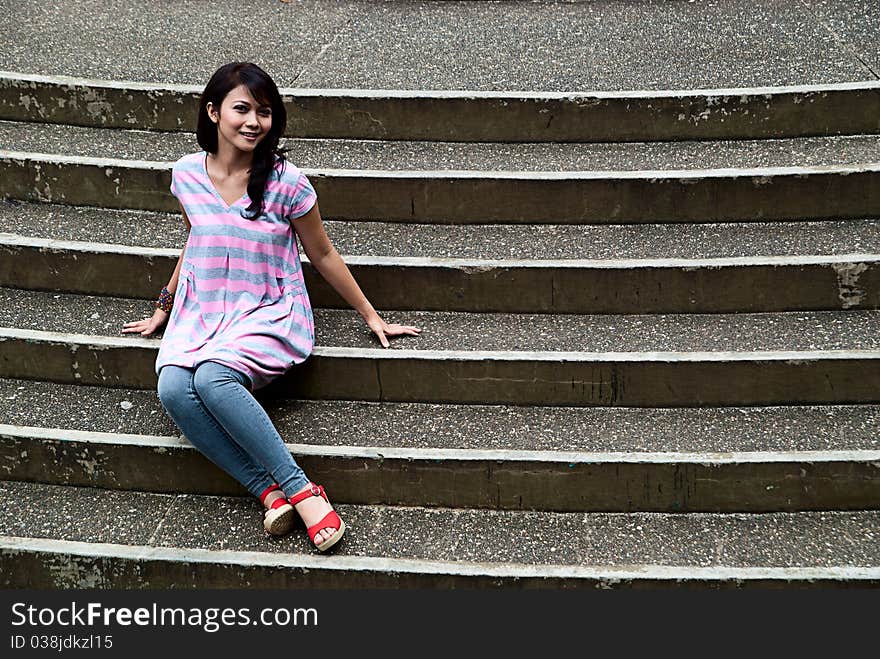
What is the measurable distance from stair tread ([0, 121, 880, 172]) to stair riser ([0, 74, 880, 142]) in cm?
5

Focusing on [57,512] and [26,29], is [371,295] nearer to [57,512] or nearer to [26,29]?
[57,512]

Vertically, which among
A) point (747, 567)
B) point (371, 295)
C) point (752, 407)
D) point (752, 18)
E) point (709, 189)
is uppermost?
point (752, 18)

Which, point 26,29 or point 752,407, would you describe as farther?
point 26,29

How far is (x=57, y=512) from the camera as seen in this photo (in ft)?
11.8

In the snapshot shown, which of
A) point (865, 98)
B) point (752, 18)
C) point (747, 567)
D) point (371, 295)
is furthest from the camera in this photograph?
point (752, 18)

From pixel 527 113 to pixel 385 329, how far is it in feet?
4.70

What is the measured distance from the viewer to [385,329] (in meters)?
3.86

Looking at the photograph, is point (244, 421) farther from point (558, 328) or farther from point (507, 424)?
point (558, 328)

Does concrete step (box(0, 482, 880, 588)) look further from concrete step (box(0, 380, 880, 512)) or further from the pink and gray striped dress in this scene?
the pink and gray striped dress

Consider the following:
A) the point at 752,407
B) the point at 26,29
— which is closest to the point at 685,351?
the point at 752,407

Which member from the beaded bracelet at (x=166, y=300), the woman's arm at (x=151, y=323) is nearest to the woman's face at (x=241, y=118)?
the woman's arm at (x=151, y=323)

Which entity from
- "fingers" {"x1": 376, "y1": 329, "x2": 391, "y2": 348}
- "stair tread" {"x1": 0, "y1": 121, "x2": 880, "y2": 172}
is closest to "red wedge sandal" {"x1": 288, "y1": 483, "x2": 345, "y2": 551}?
"fingers" {"x1": 376, "y1": 329, "x2": 391, "y2": 348}

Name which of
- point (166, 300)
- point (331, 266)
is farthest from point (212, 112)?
point (166, 300)

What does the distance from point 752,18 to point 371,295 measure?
122 inches
